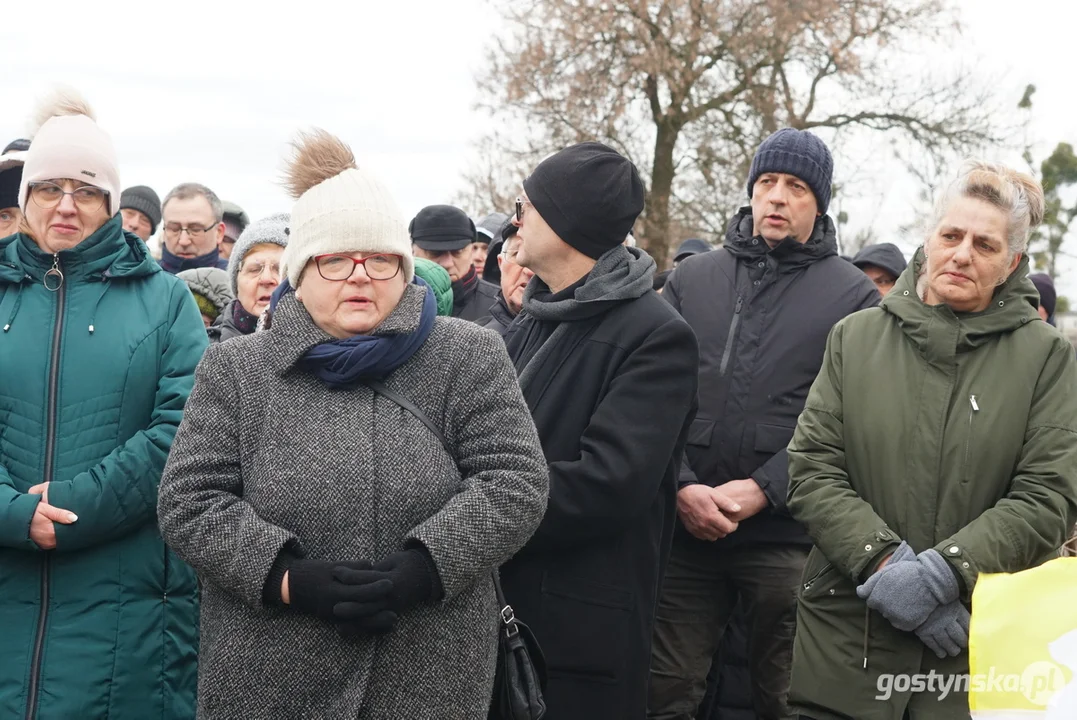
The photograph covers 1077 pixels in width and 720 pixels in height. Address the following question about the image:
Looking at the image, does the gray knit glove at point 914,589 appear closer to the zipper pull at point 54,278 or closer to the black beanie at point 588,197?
the black beanie at point 588,197

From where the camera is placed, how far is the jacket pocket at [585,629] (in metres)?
3.29

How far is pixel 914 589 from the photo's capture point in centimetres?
330

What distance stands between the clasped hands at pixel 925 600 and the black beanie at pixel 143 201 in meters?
5.86

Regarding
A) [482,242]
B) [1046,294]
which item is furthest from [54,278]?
[1046,294]

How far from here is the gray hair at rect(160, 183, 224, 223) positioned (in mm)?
7047

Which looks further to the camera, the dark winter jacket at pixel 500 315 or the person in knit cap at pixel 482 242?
the person in knit cap at pixel 482 242

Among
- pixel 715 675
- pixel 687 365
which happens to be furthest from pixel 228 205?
pixel 687 365

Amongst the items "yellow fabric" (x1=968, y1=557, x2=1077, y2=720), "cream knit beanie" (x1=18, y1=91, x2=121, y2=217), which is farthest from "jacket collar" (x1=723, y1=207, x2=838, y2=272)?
"cream knit beanie" (x1=18, y1=91, x2=121, y2=217)

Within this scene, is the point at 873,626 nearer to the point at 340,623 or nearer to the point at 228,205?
the point at 340,623

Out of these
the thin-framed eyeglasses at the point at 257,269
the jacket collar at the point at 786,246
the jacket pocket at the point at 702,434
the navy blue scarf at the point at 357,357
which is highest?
the jacket collar at the point at 786,246

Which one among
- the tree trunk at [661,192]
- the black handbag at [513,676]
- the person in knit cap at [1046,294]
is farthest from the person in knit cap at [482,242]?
the tree trunk at [661,192]

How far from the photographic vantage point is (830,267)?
4.55m

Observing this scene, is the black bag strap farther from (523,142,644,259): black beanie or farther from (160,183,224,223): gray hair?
(160,183,224,223): gray hair

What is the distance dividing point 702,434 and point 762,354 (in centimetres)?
36
